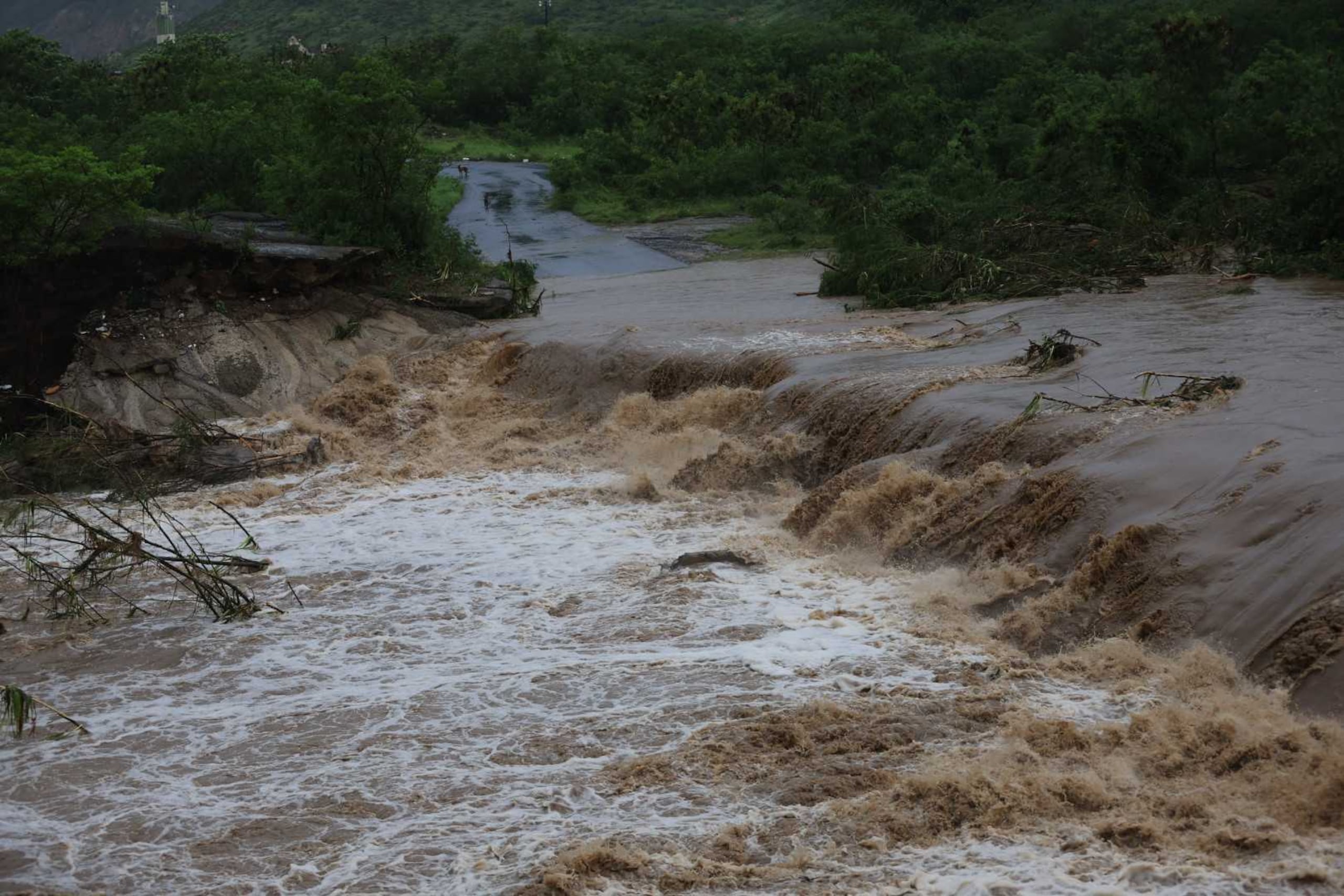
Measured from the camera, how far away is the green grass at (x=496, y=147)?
4588 centimetres

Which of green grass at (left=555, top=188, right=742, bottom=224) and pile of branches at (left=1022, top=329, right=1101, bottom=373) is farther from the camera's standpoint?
green grass at (left=555, top=188, right=742, bottom=224)

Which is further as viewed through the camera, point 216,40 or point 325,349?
point 216,40

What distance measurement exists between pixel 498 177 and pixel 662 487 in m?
29.1

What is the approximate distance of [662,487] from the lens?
13516mm

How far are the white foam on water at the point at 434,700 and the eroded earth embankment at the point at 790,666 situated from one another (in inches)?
1.1

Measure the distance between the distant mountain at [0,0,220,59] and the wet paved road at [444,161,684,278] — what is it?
83913mm

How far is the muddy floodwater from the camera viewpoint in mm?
6281

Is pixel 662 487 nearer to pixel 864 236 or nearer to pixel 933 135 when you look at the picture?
pixel 864 236

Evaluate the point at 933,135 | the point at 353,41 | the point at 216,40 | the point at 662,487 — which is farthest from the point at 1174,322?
the point at 353,41

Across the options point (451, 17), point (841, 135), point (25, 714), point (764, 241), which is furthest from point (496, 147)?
point (25, 714)

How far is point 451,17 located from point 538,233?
57266 mm

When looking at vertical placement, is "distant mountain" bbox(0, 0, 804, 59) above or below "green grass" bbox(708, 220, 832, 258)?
above

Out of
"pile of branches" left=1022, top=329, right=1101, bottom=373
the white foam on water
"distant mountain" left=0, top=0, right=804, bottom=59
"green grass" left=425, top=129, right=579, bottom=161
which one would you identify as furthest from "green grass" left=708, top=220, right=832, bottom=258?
"distant mountain" left=0, top=0, right=804, bottom=59

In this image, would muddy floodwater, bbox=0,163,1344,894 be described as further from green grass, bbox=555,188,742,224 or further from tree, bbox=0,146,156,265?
green grass, bbox=555,188,742,224
